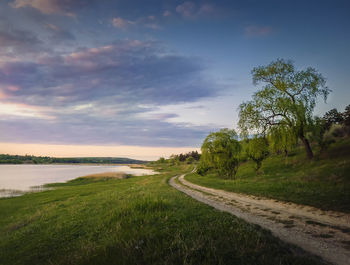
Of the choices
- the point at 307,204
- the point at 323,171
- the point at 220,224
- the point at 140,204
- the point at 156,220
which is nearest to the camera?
the point at 220,224

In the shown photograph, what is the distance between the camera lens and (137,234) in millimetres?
5945

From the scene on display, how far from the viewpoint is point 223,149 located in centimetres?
3362

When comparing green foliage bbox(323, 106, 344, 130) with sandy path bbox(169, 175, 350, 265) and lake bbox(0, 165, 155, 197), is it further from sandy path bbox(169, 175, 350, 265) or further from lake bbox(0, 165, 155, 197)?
lake bbox(0, 165, 155, 197)

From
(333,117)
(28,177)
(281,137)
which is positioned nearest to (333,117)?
(333,117)

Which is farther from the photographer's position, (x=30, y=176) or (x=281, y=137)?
(x=30, y=176)

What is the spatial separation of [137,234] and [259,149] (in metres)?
25.2

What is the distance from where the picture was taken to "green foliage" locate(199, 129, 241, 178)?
33500 mm

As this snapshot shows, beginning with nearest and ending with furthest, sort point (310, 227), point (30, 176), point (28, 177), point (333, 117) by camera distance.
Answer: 1. point (310, 227)
2. point (333, 117)
3. point (28, 177)
4. point (30, 176)

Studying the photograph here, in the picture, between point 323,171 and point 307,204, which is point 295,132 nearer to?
point 323,171

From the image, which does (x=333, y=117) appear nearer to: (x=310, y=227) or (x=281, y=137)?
(x=281, y=137)

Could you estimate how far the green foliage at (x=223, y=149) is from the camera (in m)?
33.5

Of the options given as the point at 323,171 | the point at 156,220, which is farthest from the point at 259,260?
the point at 323,171

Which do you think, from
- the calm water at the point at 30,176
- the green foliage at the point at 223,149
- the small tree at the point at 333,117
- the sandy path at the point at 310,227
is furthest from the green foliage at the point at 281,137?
the calm water at the point at 30,176

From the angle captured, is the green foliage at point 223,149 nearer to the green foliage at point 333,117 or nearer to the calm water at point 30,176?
the green foliage at point 333,117
